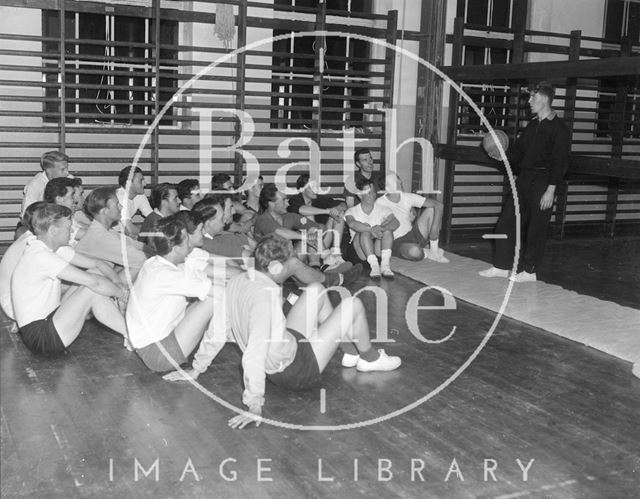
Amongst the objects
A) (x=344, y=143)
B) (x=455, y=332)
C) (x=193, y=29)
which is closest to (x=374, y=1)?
(x=344, y=143)

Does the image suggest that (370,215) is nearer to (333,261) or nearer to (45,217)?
(333,261)

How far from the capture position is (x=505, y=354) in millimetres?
4730

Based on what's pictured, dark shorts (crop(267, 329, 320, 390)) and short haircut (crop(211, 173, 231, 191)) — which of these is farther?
short haircut (crop(211, 173, 231, 191))

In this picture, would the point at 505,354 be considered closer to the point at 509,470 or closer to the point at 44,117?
the point at 509,470

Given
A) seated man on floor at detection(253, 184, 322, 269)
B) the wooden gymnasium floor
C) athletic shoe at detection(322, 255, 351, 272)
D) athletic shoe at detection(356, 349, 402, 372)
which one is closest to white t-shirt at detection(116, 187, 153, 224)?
seated man on floor at detection(253, 184, 322, 269)

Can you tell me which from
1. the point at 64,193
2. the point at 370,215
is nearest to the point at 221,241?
the point at 64,193

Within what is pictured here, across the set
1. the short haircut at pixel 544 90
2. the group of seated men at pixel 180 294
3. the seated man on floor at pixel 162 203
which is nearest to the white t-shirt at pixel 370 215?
the group of seated men at pixel 180 294

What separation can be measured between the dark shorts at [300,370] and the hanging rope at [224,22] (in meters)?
4.40

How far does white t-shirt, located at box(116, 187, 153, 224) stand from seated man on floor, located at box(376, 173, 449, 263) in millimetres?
2037

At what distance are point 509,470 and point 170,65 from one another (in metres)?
5.65

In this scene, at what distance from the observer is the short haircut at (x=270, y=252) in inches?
139

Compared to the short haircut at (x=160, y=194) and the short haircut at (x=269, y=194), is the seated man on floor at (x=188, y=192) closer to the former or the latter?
the short haircut at (x=160, y=194)

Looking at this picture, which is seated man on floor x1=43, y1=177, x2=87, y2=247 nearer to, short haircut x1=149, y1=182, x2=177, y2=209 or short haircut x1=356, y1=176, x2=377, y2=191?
short haircut x1=149, y1=182, x2=177, y2=209

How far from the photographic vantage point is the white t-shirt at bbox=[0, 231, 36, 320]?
4.61 metres
